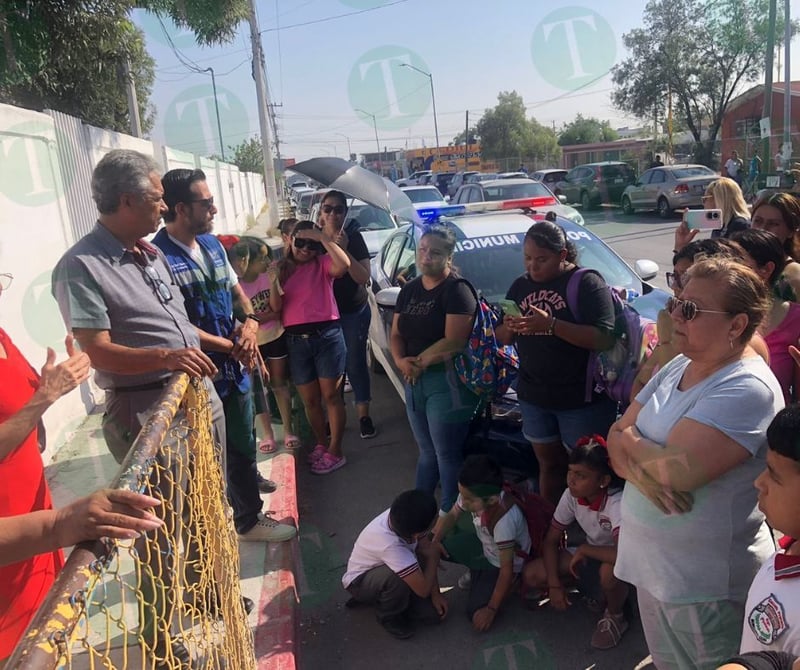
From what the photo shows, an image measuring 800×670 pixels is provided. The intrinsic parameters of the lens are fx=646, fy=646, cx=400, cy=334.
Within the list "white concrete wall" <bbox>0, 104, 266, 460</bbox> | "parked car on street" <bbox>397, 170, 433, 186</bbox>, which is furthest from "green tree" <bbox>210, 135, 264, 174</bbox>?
"white concrete wall" <bbox>0, 104, 266, 460</bbox>

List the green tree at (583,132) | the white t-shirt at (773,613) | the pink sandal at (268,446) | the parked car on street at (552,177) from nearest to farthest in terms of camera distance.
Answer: the white t-shirt at (773,613) → the pink sandal at (268,446) → the parked car on street at (552,177) → the green tree at (583,132)

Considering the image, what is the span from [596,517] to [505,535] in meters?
0.44

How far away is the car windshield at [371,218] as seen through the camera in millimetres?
12578

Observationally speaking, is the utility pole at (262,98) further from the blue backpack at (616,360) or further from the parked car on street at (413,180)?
the blue backpack at (616,360)

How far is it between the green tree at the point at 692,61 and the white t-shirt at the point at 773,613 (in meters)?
27.4

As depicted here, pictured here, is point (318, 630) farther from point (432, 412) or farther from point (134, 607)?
point (432, 412)

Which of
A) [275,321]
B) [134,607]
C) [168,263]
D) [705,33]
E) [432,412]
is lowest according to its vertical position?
[134,607]

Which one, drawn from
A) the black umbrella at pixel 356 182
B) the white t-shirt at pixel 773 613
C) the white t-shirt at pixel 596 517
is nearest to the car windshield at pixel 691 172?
the black umbrella at pixel 356 182

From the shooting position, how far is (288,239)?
5.15 metres

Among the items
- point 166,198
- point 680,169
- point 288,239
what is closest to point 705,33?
point 680,169

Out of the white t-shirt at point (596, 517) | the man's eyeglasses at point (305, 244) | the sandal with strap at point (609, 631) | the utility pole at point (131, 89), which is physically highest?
the utility pole at point (131, 89)

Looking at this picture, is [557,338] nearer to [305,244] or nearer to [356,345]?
[305,244]

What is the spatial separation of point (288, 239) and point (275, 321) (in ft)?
2.55

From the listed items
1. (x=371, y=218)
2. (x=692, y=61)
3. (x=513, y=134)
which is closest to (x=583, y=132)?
(x=513, y=134)
